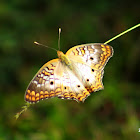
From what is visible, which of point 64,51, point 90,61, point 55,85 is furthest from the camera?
point 64,51

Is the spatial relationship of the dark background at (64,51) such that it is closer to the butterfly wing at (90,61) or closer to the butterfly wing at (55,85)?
the butterfly wing at (55,85)

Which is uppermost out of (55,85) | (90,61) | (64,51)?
(64,51)

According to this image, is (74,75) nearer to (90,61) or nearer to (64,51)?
(90,61)

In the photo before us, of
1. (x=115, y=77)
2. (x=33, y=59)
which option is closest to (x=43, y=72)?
(x=115, y=77)

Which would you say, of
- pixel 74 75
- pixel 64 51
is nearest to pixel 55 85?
pixel 74 75

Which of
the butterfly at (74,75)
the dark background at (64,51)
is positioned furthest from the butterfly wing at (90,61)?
the dark background at (64,51)

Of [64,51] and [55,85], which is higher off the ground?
[64,51]

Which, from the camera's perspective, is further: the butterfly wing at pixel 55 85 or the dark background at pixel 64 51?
the dark background at pixel 64 51

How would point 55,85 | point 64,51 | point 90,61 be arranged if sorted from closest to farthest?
point 55,85
point 90,61
point 64,51
